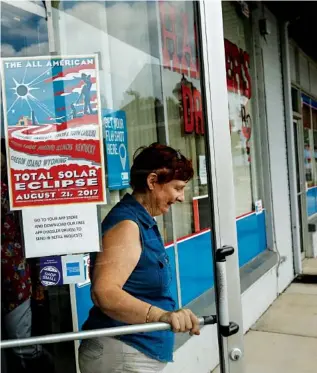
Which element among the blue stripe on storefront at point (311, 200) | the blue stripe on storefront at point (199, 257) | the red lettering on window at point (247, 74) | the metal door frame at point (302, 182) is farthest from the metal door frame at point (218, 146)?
the blue stripe on storefront at point (311, 200)

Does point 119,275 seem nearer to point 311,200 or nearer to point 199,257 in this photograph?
point 199,257

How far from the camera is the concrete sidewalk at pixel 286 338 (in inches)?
142

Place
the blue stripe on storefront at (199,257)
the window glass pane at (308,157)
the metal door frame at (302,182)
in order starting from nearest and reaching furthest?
the blue stripe on storefront at (199,257) < the metal door frame at (302,182) < the window glass pane at (308,157)

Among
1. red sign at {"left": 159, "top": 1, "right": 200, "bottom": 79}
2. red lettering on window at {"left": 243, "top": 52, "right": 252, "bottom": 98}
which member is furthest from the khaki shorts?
red lettering on window at {"left": 243, "top": 52, "right": 252, "bottom": 98}

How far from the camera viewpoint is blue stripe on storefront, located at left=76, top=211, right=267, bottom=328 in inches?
84.7

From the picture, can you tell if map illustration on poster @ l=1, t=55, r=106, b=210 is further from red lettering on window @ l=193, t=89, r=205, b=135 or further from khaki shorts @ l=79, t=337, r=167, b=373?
khaki shorts @ l=79, t=337, r=167, b=373

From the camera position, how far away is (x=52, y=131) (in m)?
1.76

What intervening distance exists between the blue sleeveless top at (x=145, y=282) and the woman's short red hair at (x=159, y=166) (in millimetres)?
119

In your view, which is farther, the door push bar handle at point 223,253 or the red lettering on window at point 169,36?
the red lettering on window at point 169,36

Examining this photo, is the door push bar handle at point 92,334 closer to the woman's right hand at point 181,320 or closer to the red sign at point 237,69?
the woman's right hand at point 181,320

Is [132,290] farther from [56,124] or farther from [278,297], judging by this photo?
[278,297]

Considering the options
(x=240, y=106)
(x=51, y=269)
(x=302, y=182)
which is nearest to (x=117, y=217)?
(x=51, y=269)

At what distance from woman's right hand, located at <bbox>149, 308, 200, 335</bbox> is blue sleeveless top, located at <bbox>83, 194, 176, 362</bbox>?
95 mm

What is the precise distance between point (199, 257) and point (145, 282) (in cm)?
109
